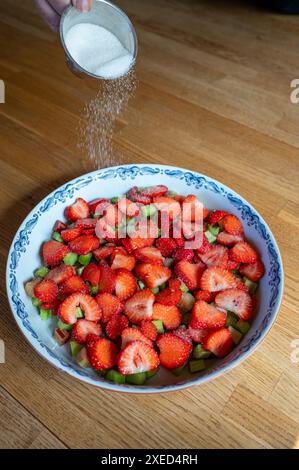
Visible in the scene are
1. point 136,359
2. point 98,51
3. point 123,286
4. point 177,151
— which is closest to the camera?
point 136,359

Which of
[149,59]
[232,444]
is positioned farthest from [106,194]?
[149,59]

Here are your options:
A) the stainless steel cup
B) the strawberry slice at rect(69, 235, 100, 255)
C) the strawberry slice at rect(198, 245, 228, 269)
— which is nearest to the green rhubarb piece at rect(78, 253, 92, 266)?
the strawberry slice at rect(69, 235, 100, 255)

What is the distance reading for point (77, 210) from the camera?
95cm

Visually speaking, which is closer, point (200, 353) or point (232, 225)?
point (200, 353)

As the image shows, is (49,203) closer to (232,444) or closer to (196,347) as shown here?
(196,347)

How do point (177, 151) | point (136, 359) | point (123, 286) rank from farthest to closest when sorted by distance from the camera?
1. point (177, 151)
2. point (123, 286)
3. point (136, 359)

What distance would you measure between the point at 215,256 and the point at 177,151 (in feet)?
1.43

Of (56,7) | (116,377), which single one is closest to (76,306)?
(116,377)

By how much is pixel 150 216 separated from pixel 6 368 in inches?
16.8

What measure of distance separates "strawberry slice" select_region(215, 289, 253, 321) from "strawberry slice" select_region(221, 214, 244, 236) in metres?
0.15

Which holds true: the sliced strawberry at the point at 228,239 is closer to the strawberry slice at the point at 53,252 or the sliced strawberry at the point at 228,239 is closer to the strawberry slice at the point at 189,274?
the strawberry slice at the point at 189,274

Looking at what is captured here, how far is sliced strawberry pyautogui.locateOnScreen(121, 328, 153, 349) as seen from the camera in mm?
725

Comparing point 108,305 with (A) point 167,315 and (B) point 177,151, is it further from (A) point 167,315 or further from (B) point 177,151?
(B) point 177,151

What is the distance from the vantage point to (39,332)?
765 millimetres
